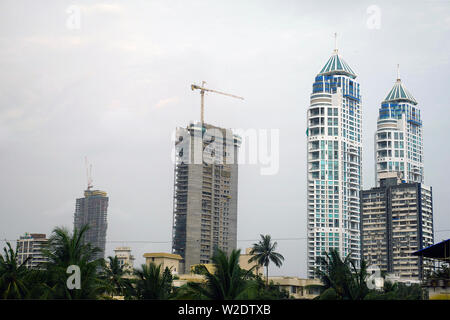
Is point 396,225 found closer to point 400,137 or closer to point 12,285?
point 400,137

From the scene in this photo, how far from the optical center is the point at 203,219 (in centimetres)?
16062

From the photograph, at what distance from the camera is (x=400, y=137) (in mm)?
180500

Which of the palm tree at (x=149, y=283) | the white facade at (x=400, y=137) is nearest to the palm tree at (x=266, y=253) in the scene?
the palm tree at (x=149, y=283)

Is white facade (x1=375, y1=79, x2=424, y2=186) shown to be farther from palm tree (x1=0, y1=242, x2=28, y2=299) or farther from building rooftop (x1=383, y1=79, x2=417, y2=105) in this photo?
palm tree (x1=0, y1=242, x2=28, y2=299)

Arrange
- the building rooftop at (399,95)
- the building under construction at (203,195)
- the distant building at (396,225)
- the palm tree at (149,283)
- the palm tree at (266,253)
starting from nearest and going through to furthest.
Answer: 1. the palm tree at (149,283)
2. the palm tree at (266,253)
3. the distant building at (396,225)
4. the building under construction at (203,195)
5. the building rooftop at (399,95)

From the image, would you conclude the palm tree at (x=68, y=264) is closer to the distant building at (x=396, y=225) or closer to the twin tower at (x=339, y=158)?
the twin tower at (x=339, y=158)

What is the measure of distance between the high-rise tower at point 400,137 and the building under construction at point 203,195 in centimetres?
4254

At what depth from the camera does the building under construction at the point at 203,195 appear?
155 metres

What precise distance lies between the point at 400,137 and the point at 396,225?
114 ft

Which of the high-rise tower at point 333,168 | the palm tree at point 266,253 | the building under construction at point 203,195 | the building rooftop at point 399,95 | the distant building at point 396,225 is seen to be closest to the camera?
the palm tree at point 266,253

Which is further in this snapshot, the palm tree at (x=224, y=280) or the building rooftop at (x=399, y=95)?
the building rooftop at (x=399, y=95)

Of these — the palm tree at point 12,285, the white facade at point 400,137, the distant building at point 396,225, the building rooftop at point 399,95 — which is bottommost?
the palm tree at point 12,285
